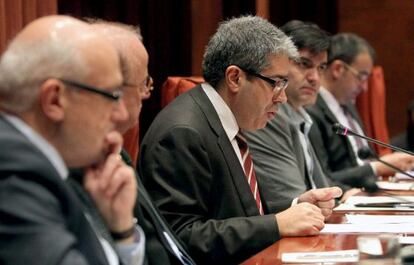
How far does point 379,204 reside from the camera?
3225 mm

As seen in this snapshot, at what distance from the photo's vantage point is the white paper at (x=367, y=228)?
2613mm

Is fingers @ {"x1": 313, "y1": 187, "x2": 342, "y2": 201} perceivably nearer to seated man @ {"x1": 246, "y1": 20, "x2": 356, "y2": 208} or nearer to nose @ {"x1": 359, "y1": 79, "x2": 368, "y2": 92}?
seated man @ {"x1": 246, "y1": 20, "x2": 356, "y2": 208}

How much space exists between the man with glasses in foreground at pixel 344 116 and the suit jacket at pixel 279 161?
522mm

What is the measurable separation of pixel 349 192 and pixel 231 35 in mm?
1246

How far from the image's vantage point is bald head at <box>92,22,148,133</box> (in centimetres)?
237

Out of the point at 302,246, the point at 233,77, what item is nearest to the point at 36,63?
the point at 302,246

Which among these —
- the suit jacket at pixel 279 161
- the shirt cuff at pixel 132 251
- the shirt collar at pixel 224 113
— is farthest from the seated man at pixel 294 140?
the shirt cuff at pixel 132 251

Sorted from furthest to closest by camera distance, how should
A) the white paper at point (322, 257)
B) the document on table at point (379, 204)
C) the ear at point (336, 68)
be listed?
the ear at point (336, 68)
the document on table at point (379, 204)
the white paper at point (322, 257)

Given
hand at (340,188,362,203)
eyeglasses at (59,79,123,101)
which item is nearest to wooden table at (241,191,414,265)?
eyeglasses at (59,79,123,101)

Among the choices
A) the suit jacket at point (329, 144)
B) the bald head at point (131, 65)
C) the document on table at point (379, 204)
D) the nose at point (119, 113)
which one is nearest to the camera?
the nose at point (119, 113)

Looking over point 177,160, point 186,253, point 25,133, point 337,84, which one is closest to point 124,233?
point 25,133

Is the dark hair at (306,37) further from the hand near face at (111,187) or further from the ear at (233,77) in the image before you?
the hand near face at (111,187)

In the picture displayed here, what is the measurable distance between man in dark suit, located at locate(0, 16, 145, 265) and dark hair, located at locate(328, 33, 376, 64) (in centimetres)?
338

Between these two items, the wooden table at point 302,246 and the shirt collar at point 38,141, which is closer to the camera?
the shirt collar at point 38,141
